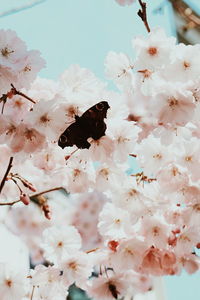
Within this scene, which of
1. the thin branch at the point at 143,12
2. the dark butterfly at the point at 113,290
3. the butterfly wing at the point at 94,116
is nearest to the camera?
the butterfly wing at the point at 94,116

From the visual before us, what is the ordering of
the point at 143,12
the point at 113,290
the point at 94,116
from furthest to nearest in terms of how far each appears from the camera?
the point at 113,290 < the point at 143,12 < the point at 94,116

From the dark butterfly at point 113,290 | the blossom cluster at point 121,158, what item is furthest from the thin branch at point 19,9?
the dark butterfly at point 113,290

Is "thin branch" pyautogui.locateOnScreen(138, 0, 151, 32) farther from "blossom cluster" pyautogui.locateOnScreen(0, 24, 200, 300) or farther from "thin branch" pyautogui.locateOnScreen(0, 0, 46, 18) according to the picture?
"thin branch" pyautogui.locateOnScreen(0, 0, 46, 18)

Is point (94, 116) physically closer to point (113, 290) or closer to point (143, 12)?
point (143, 12)

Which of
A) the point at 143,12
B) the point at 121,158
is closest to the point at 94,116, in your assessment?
the point at 121,158

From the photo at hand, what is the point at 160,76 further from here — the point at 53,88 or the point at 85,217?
the point at 85,217

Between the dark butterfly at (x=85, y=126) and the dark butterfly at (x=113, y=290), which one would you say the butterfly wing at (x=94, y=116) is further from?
the dark butterfly at (x=113, y=290)
